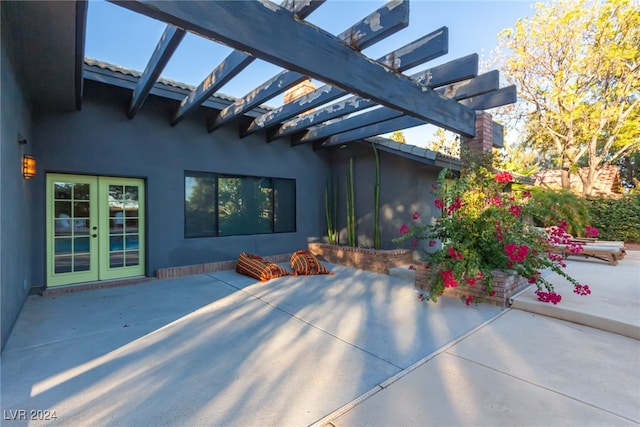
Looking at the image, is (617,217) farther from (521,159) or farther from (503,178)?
(503,178)

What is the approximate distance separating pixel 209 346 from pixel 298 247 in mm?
4840

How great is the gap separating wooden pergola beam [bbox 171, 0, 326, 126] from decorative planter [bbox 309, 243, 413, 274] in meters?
4.31

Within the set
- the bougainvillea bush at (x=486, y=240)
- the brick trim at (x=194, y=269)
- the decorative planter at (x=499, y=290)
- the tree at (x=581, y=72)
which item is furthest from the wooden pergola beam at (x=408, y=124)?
the tree at (x=581, y=72)

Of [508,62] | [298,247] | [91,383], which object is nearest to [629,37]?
[508,62]

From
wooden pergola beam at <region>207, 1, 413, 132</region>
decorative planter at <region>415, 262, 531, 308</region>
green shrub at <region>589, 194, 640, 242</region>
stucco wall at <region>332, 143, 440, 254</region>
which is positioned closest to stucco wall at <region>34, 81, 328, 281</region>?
A: stucco wall at <region>332, 143, 440, 254</region>

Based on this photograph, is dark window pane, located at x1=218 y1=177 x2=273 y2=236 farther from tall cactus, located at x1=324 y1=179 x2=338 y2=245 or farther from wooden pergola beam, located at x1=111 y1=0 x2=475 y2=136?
wooden pergola beam, located at x1=111 y1=0 x2=475 y2=136

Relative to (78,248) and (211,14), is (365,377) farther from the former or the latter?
(78,248)

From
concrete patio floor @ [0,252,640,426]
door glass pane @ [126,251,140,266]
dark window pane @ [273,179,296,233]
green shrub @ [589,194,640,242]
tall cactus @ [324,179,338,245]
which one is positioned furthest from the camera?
green shrub @ [589,194,640,242]

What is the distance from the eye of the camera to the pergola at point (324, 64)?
8.02ft

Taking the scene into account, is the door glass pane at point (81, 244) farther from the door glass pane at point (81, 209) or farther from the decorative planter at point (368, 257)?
the decorative planter at point (368, 257)

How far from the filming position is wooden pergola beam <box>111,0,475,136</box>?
2.27m

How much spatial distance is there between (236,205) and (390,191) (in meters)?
3.51

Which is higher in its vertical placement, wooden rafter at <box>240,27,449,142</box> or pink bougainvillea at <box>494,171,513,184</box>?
wooden rafter at <box>240,27,449,142</box>

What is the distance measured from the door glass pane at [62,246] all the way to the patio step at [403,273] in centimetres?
561
